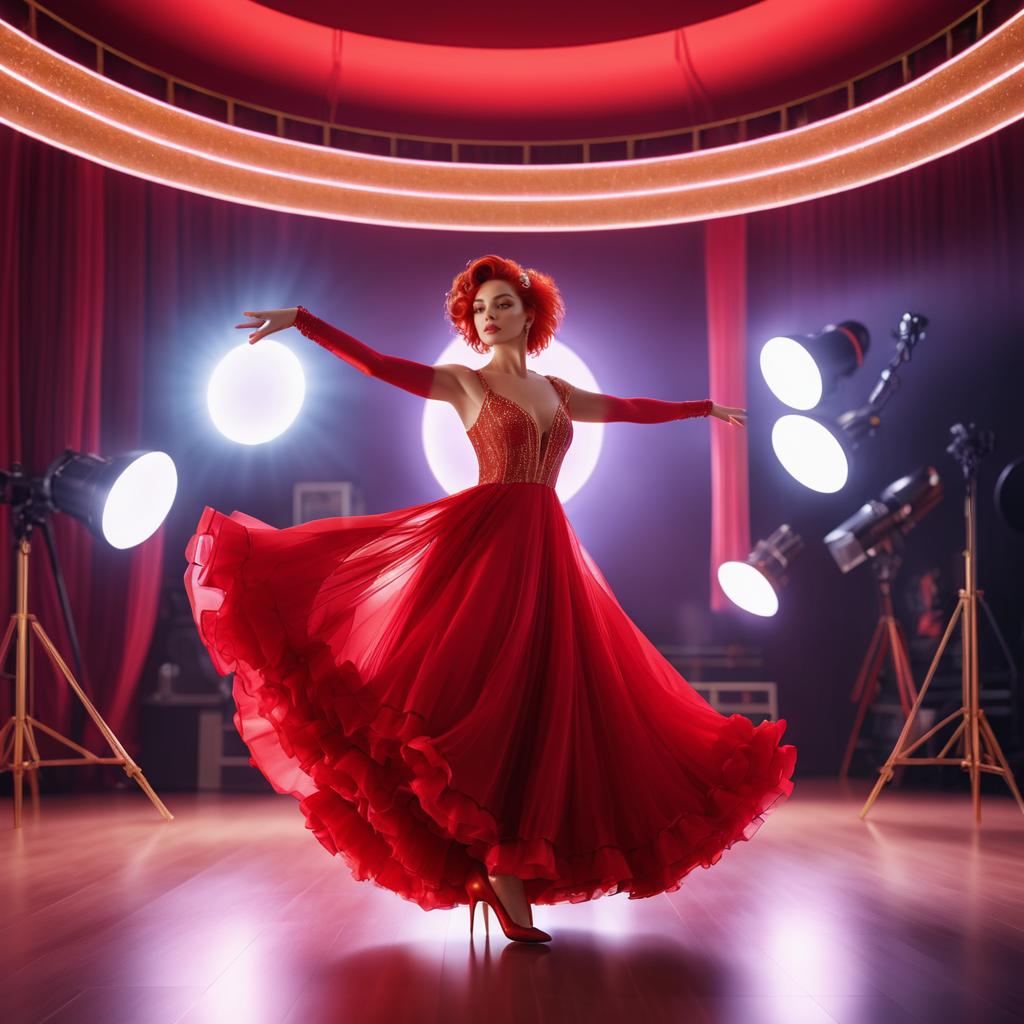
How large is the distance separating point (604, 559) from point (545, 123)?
7.72 ft

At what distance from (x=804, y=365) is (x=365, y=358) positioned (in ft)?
7.78

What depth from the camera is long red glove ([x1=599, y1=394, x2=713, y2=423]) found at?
2900mm

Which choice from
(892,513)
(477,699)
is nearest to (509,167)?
(892,513)

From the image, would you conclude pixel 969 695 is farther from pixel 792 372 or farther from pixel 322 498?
pixel 322 498

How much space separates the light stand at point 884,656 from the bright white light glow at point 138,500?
3354 mm

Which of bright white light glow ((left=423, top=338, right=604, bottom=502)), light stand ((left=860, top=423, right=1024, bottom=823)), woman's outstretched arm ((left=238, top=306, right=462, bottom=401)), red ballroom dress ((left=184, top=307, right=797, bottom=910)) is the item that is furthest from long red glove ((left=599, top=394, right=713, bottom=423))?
bright white light glow ((left=423, top=338, right=604, bottom=502))

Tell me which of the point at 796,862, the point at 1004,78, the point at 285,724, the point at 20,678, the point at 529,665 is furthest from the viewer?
the point at 1004,78

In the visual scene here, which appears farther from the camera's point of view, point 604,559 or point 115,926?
point 604,559

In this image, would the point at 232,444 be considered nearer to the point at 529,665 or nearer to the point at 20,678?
the point at 20,678

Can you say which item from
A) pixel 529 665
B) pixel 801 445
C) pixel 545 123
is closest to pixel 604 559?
pixel 801 445

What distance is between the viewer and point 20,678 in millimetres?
3945

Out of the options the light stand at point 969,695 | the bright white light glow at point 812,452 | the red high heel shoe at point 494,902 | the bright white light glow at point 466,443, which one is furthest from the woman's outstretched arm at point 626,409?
the bright white light glow at point 466,443

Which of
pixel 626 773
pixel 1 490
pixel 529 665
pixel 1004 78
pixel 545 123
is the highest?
pixel 545 123

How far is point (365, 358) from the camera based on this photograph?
8.38ft
